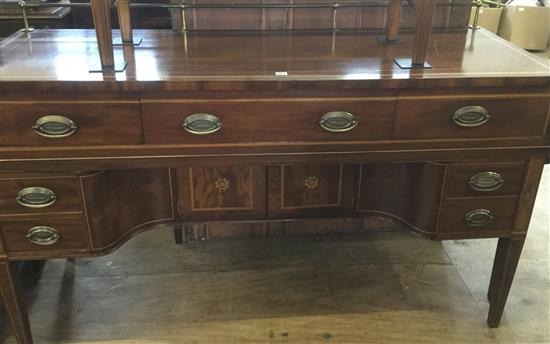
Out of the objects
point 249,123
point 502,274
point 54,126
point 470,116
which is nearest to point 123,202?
point 54,126

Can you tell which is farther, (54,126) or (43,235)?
(43,235)

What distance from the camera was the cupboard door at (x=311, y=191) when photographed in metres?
1.57

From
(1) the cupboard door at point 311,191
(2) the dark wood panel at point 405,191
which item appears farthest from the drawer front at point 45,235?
(2) the dark wood panel at point 405,191

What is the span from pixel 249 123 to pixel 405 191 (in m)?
0.55

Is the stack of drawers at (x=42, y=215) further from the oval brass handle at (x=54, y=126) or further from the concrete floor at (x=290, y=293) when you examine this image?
the concrete floor at (x=290, y=293)

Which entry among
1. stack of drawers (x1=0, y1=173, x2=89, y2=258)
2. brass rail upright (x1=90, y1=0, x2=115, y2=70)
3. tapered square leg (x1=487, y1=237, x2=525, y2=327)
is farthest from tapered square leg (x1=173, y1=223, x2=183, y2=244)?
tapered square leg (x1=487, y1=237, x2=525, y2=327)

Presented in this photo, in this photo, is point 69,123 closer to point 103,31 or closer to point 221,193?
point 103,31

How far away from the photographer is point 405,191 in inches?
59.7

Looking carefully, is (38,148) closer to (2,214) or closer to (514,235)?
(2,214)

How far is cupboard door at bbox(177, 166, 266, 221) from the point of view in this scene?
156 centimetres

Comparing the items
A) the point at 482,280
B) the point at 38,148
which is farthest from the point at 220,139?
the point at 482,280

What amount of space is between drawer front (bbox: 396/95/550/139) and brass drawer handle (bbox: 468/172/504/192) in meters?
0.11

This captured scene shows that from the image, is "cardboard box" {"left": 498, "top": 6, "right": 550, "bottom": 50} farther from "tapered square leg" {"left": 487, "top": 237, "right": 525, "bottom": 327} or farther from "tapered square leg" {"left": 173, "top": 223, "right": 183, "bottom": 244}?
"tapered square leg" {"left": 173, "top": 223, "right": 183, "bottom": 244}

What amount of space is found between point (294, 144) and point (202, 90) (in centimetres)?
25
